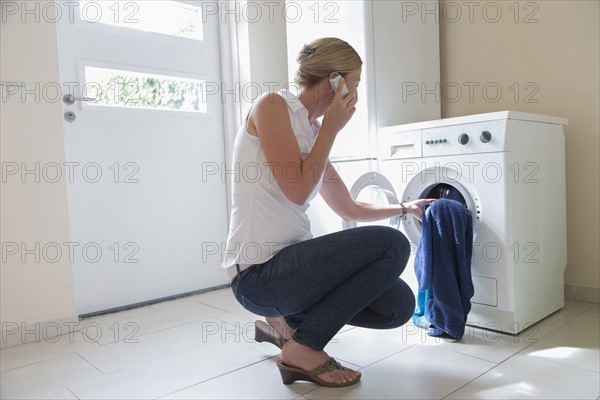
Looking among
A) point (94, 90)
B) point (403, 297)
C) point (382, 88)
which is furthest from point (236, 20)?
point (403, 297)

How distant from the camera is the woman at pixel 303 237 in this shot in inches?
48.4

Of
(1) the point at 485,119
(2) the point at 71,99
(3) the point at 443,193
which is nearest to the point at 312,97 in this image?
(1) the point at 485,119

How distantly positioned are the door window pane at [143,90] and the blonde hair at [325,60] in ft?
4.43

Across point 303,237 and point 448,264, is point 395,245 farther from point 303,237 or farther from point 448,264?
point 448,264

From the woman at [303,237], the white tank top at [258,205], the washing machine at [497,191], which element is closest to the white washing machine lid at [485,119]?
the washing machine at [497,191]

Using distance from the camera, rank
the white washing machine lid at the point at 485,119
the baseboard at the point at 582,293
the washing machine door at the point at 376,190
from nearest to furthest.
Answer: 1. the white washing machine lid at the point at 485,119
2. the washing machine door at the point at 376,190
3. the baseboard at the point at 582,293

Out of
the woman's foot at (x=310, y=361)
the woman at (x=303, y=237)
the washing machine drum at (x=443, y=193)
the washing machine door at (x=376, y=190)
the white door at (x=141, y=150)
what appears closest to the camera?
the woman at (x=303, y=237)

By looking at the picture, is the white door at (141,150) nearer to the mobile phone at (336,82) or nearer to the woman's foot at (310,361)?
the woman's foot at (310,361)

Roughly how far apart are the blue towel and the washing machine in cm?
10

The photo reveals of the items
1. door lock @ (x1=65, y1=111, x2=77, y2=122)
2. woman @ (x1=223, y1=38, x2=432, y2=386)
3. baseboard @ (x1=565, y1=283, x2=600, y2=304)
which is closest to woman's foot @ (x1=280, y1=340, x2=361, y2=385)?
woman @ (x1=223, y1=38, x2=432, y2=386)

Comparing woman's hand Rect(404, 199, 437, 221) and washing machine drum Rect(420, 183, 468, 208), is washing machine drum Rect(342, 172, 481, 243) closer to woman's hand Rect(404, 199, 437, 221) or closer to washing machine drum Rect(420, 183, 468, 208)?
washing machine drum Rect(420, 183, 468, 208)

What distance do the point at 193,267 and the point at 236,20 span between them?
55.6 inches

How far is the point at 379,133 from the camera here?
2043 millimetres

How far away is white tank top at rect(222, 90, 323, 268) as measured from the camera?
1.28 meters
